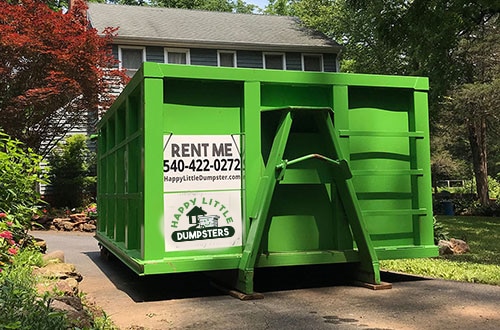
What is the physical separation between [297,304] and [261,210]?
1.03m

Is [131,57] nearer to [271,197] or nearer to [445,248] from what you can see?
[445,248]

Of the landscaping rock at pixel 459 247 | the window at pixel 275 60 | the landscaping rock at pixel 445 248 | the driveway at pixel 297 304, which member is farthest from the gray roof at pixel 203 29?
the driveway at pixel 297 304

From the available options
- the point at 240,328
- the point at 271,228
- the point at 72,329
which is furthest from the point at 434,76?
the point at 72,329

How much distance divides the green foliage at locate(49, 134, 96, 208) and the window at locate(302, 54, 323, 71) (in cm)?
1006

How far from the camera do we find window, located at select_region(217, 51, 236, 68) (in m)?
21.4

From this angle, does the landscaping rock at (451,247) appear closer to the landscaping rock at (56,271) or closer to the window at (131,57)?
the landscaping rock at (56,271)

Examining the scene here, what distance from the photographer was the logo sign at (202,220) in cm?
521

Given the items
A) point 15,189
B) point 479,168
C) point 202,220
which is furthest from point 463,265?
point 479,168

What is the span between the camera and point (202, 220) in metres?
5.34

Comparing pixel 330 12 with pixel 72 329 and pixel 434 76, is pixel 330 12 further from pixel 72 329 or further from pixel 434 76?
pixel 72 329

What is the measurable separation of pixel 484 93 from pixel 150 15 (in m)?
14.4

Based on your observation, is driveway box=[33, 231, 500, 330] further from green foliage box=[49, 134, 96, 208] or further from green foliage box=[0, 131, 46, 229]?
green foliage box=[49, 134, 96, 208]

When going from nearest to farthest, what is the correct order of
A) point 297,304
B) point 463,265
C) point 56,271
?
point 297,304 < point 56,271 < point 463,265

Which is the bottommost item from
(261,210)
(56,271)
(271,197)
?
(56,271)
